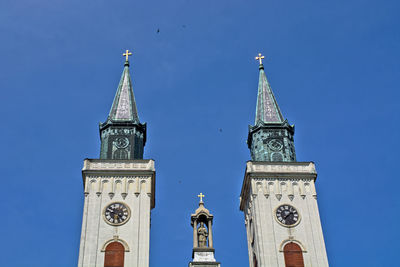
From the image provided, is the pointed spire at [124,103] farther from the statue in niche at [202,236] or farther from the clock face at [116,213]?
the statue in niche at [202,236]

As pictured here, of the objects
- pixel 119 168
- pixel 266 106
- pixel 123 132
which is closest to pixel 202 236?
pixel 119 168

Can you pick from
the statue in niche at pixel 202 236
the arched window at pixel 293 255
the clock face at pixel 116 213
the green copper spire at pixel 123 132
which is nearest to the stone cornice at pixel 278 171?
the statue in niche at pixel 202 236

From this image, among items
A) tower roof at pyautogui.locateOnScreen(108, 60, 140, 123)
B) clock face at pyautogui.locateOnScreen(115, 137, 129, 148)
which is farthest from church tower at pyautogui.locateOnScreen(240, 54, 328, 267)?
tower roof at pyautogui.locateOnScreen(108, 60, 140, 123)

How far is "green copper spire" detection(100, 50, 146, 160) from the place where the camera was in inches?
1800

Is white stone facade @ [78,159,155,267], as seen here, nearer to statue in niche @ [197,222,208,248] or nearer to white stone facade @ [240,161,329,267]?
statue in niche @ [197,222,208,248]

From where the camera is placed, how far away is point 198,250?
41.3 metres

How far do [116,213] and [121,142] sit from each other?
6.92 meters

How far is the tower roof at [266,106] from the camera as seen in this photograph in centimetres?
4888

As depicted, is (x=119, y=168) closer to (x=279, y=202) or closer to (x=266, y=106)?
(x=279, y=202)

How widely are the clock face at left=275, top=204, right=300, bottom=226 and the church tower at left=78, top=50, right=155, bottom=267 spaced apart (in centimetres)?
880

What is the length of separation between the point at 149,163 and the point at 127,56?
46.4 ft

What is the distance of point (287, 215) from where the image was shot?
41.8m

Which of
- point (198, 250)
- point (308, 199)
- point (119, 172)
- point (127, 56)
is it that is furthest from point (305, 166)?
point (127, 56)

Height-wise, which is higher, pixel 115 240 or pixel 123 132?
pixel 123 132
